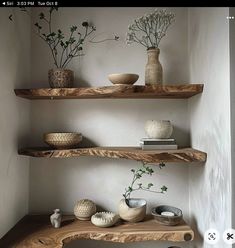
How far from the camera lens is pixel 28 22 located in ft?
4.57

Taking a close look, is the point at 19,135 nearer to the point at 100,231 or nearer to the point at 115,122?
the point at 115,122

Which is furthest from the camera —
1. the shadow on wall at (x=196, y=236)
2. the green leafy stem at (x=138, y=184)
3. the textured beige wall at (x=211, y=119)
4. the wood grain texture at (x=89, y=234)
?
the green leafy stem at (x=138, y=184)

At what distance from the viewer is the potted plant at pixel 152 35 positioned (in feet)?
4.05

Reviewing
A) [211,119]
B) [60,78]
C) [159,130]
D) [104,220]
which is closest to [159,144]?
[159,130]

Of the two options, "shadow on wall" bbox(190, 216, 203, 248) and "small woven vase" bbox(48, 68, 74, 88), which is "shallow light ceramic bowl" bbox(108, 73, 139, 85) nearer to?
"small woven vase" bbox(48, 68, 74, 88)

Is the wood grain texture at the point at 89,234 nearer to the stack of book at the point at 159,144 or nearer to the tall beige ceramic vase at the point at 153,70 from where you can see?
the stack of book at the point at 159,144

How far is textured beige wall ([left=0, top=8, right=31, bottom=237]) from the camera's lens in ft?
3.71

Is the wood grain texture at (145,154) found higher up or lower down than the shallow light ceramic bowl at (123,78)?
lower down

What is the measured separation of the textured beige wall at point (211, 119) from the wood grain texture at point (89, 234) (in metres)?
0.16

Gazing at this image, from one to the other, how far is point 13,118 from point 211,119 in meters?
0.91

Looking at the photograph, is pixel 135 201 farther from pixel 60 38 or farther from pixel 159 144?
pixel 60 38

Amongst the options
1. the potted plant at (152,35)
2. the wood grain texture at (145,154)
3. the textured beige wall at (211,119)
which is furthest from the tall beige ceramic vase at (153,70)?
the wood grain texture at (145,154)

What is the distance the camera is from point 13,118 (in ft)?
4.01

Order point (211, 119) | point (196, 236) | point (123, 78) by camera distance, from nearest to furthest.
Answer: point (211, 119), point (123, 78), point (196, 236)
